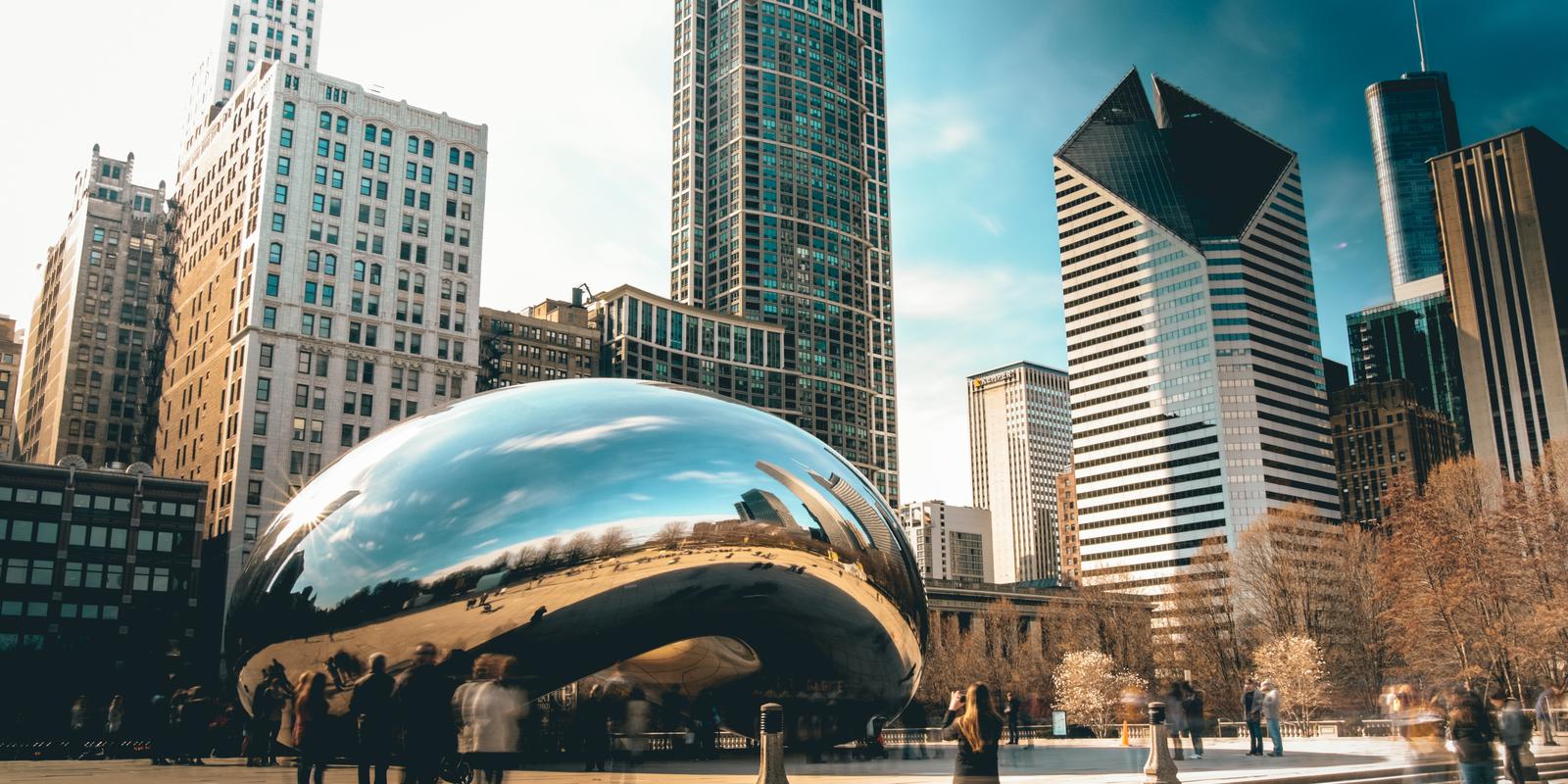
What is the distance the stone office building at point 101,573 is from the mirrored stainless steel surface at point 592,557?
78.1 metres

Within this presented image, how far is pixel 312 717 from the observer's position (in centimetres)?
538

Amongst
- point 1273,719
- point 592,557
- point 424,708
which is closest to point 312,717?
point 424,708

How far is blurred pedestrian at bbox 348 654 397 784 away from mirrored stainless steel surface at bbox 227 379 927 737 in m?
0.07

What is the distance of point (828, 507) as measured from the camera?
21.2ft

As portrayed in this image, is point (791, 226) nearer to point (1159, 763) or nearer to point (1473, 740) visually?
point (1159, 763)

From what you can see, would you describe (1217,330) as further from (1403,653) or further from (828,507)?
(828,507)

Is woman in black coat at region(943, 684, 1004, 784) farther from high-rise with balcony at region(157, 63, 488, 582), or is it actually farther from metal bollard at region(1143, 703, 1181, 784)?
high-rise with balcony at region(157, 63, 488, 582)

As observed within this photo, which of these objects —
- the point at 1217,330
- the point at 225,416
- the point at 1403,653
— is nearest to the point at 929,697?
the point at 1403,653

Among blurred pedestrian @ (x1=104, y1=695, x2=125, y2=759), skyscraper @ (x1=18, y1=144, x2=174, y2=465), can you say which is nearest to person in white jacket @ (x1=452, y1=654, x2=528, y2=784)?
blurred pedestrian @ (x1=104, y1=695, x2=125, y2=759)

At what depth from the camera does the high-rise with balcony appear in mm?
88500

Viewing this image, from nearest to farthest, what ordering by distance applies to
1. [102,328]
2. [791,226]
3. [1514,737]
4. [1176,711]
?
[1514,737] < [1176,711] < [102,328] < [791,226]

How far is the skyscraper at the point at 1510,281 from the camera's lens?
520ft

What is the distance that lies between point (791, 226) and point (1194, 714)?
168 meters

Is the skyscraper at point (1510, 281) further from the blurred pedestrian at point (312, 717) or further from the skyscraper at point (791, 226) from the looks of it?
the blurred pedestrian at point (312, 717)
